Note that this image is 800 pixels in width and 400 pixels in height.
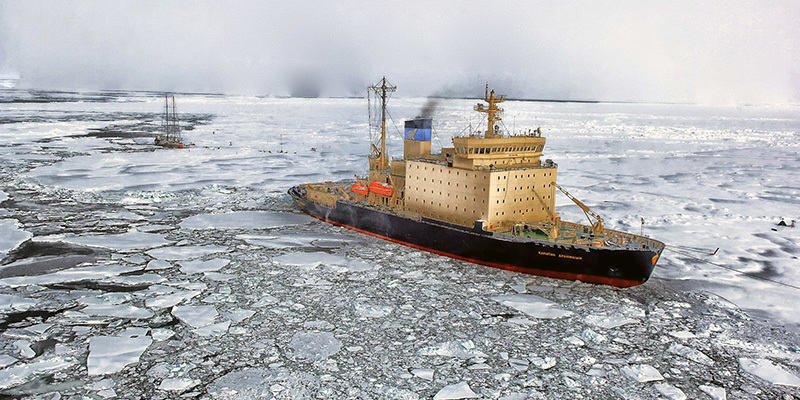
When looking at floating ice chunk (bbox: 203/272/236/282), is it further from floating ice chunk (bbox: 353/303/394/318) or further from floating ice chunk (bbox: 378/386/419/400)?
floating ice chunk (bbox: 378/386/419/400)

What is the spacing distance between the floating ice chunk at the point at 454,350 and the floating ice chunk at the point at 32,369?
5.94 meters

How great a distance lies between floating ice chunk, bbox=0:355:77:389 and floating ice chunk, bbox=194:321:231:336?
2086mm

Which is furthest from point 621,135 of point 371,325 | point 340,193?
point 371,325

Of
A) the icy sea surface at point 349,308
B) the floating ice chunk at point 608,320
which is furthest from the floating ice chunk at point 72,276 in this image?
the floating ice chunk at point 608,320

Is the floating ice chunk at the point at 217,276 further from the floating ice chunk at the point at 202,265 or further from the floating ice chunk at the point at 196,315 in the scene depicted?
the floating ice chunk at the point at 196,315

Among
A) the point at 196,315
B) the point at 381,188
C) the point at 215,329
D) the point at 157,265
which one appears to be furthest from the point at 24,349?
the point at 381,188

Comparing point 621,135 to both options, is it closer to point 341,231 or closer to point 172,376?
point 341,231

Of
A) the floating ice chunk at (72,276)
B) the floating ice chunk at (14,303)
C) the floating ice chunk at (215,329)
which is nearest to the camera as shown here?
the floating ice chunk at (215,329)

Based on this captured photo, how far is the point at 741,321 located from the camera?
37.5 feet

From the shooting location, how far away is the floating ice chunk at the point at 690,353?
31.7 feet

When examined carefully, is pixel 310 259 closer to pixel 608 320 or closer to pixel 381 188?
pixel 381 188

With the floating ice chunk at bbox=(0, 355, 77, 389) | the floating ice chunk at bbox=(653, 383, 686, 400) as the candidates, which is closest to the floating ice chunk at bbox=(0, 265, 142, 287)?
the floating ice chunk at bbox=(0, 355, 77, 389)

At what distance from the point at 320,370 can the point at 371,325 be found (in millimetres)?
2096

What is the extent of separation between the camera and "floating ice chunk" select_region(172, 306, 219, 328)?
1085 centimetres
